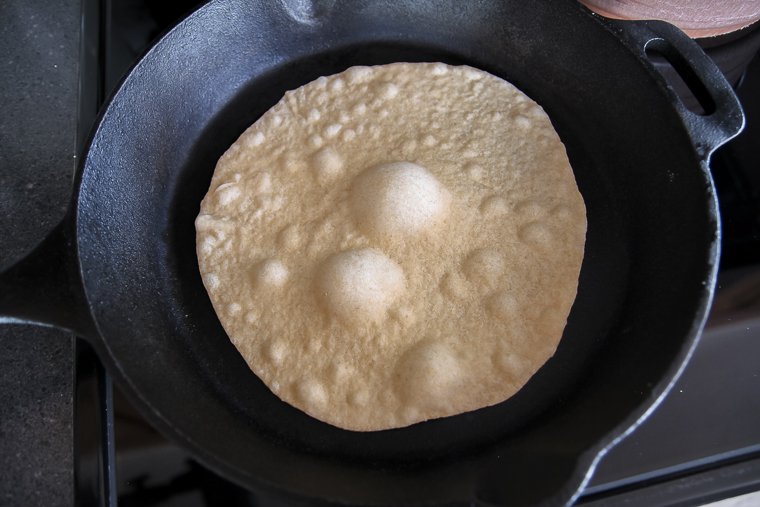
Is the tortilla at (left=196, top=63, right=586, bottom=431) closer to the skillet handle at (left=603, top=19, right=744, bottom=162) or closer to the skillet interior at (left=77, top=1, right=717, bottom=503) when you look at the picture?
the skillet interior at (left=77, top=1, right=717, bottom=503)

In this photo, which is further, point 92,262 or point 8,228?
point 8,228

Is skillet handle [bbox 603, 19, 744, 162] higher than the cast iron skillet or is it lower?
higher

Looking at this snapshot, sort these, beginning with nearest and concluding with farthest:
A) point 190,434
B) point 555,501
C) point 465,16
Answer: point 555,501, point 190,434, point 465,16

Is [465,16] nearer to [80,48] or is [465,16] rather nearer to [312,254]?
[312,254]

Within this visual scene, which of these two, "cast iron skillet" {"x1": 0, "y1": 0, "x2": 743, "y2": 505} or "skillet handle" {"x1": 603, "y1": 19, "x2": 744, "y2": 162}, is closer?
"cast iron skillet" {"x1": 0, "y1": 0, "x2": 743, "y2": 505}

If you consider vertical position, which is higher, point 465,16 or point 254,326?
point 465,16

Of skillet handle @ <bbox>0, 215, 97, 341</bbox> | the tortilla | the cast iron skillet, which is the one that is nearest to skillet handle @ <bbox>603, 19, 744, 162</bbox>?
the cast iron skillet

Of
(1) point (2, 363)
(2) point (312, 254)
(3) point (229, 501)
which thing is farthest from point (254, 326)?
(1) point (2, 363)

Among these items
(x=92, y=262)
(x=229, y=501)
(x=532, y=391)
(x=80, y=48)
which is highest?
(x=80, y=48)
